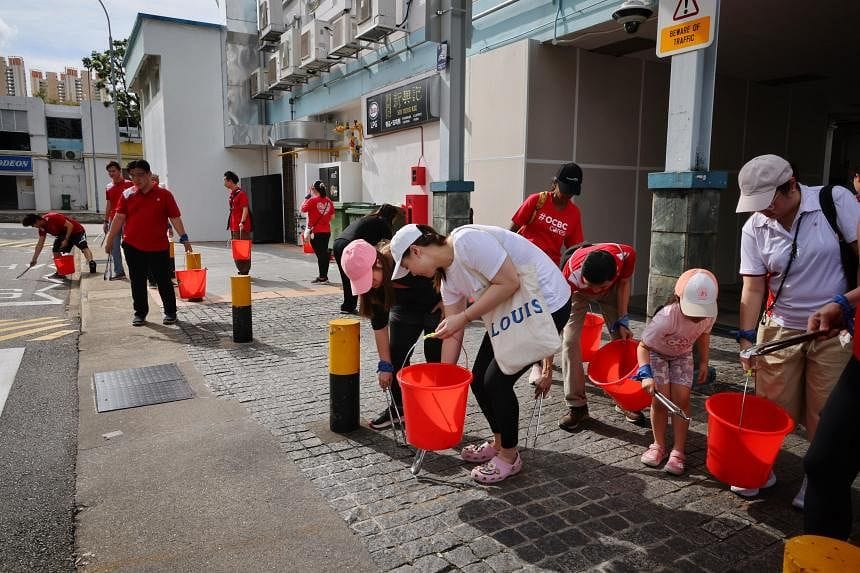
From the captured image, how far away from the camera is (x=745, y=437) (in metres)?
3.03

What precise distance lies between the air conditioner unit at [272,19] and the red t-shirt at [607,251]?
16.9m

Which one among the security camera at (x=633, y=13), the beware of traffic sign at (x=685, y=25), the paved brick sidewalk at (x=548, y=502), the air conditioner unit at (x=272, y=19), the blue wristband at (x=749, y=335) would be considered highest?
the air conditioner unit at (x=272, y=19)

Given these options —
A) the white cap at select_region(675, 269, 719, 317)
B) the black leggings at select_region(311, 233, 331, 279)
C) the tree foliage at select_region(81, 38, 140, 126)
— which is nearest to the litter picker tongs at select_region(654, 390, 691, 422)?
the white cap at select_region(675, 269, 719, 317)

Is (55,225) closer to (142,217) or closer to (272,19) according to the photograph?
(142,217)

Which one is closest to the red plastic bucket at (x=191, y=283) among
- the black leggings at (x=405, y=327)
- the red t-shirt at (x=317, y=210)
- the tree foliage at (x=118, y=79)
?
the red t-shirt at (x=317, y=210)

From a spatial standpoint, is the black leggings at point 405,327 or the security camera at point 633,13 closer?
the black leggings at point 405,327

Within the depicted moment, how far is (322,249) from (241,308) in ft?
14.6

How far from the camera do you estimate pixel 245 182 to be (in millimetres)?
20094

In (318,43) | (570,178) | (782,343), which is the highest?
(318,43)

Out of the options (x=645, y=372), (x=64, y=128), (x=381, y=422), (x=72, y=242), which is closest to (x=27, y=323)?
(x=72, y=242)

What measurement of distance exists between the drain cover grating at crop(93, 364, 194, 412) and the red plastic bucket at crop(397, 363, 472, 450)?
2654mm

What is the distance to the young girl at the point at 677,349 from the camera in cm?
340

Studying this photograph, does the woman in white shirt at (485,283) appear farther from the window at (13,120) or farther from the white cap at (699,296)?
the window at (13,120)

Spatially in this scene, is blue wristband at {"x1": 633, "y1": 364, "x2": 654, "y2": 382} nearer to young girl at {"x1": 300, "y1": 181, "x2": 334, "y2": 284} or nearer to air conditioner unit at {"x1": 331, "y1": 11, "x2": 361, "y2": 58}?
young girl at {"x1": 300, "y1": 181, "x2": 334, "y2": 284}
